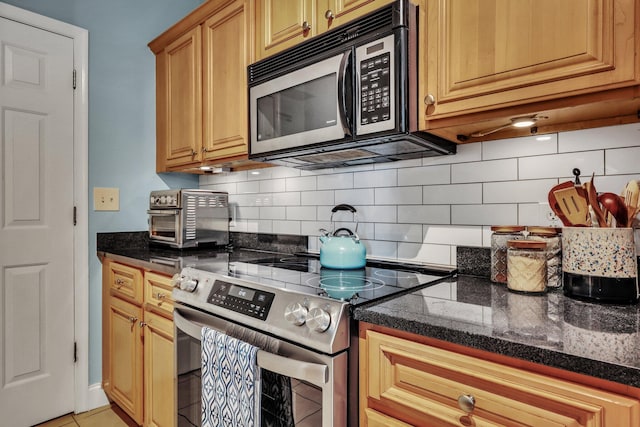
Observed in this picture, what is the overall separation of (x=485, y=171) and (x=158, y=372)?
168cm

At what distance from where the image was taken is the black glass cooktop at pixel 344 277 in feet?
3.65

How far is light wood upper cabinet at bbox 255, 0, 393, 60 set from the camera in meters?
1.37

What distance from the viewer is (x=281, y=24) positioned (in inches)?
64.4

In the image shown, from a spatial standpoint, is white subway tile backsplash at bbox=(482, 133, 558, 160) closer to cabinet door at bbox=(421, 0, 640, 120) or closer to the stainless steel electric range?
cabinet door at bbox=(421, 0, 640, 120)

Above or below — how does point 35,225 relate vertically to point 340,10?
below

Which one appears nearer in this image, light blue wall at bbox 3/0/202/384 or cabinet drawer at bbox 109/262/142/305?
cabinet drawer at bbox 109/262/142/305

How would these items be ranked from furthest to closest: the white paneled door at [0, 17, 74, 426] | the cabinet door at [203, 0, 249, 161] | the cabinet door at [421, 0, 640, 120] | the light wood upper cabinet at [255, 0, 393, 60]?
the white paneled door at [0, 17, 74, 426] < the cabinet door at [203, 0, 249, 161] < the light wood upper cabinet at [255, 0, 393, 60] < the cabinet door at [421, 0, 640, 120]

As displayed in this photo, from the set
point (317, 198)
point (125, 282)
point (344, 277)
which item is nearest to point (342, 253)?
point (344, 277)

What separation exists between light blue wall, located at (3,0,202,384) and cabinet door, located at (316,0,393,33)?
1.55 m

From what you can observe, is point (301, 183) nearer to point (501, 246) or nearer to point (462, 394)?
point (501, 246)

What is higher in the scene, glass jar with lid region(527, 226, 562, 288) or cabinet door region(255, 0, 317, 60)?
cabinet door region(255, 0, 317, 60)

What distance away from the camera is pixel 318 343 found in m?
0.96

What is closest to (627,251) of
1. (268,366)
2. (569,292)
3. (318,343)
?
(569,292)

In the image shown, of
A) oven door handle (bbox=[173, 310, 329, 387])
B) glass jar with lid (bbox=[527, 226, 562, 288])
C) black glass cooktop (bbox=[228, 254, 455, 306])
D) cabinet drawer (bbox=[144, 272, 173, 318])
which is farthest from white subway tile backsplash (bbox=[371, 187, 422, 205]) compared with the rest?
cabinet drawer (bbox=[144, 272, 173, 318])
